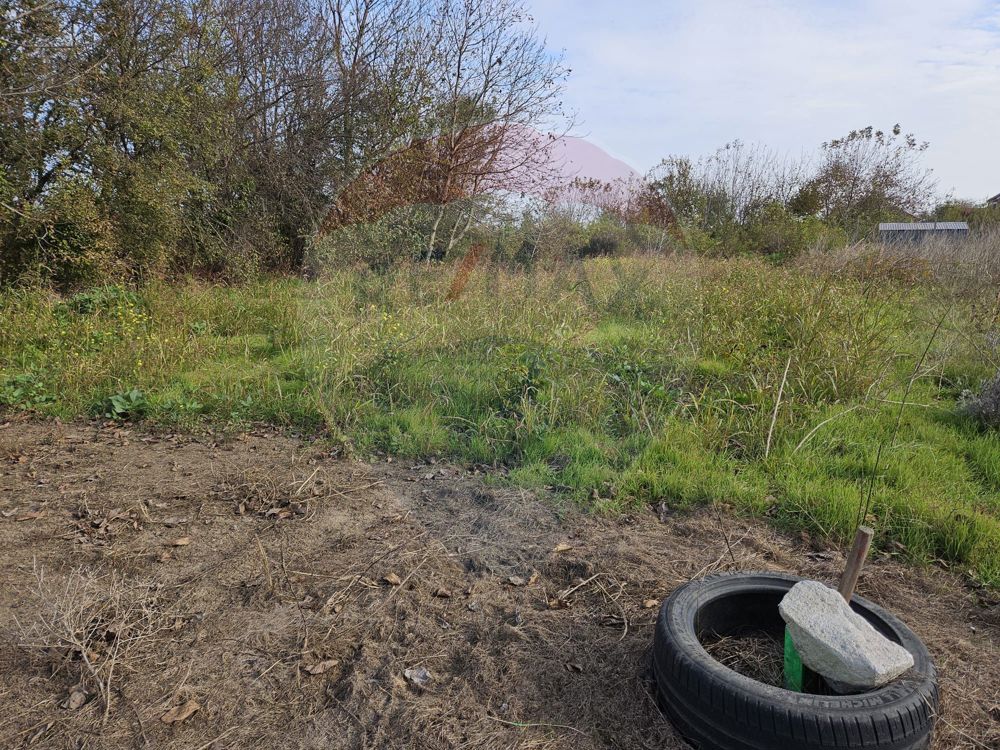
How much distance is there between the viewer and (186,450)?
14.6 ft

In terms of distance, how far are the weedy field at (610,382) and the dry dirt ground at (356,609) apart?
1.28 ft

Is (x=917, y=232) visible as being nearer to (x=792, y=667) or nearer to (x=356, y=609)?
(x=792, y=667)

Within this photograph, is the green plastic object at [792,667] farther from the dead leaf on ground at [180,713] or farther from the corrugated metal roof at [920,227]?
the corrugated metal roof at [920,227]

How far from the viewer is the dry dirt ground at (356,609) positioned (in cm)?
209

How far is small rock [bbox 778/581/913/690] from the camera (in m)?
1.83

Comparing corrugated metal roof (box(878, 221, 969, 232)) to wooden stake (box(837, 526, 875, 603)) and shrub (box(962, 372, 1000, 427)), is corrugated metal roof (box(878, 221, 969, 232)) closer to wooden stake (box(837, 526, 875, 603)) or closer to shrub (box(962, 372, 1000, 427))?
shrub (box(962, 372, 1000, 427))

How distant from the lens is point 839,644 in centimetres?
187

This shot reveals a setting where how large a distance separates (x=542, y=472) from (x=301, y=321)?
433 centimetres

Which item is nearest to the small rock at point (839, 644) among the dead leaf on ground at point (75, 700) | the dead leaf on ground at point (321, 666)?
the dead leaf on ground at point (321, 666)

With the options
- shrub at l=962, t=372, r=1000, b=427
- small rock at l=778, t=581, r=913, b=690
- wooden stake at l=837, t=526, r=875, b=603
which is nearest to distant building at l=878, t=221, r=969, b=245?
shrub at l=962, t=372, r=1000, b=427

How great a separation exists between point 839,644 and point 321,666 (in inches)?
69.9

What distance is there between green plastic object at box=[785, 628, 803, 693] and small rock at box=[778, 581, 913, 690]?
0.06 meters

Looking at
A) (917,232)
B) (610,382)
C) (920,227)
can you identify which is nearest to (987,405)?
(610,382)

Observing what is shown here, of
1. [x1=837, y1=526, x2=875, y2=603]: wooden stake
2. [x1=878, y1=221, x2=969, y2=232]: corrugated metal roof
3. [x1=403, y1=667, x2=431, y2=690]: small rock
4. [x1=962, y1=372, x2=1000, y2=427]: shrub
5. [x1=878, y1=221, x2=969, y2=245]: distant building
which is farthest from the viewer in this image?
[x1=878, y1=221, x2=969, y2=232]: corrugated metal roof
